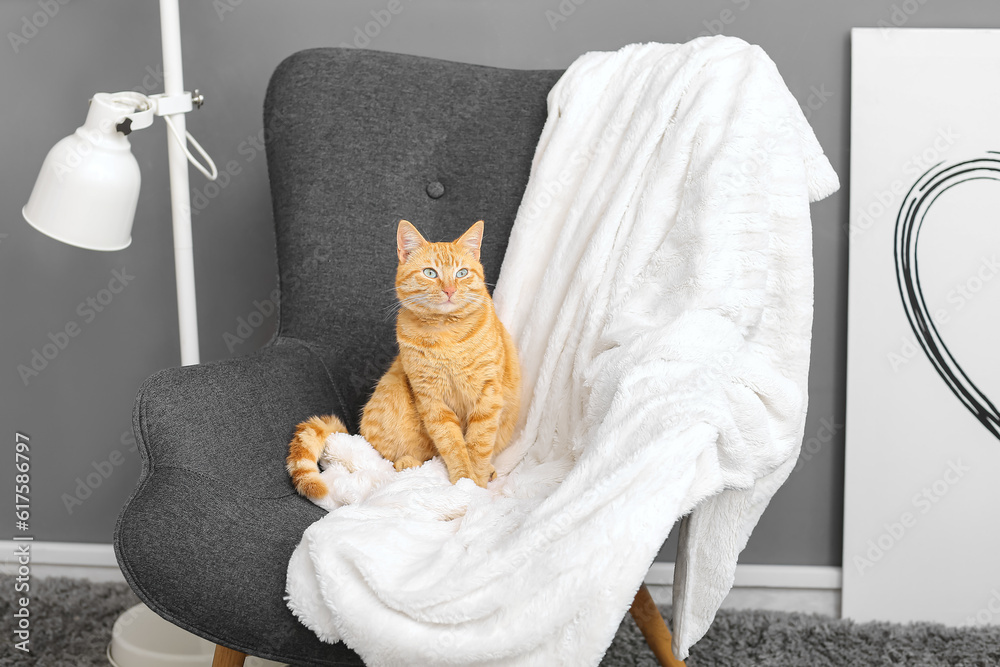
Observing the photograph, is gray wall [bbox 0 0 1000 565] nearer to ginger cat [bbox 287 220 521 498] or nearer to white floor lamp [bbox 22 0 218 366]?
white floor lamp [bbox 22 0 218 366]

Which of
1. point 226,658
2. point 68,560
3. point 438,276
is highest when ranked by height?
point 438,276

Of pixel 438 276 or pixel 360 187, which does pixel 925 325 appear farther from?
pixel 360 187

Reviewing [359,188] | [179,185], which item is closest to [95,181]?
[179,185]

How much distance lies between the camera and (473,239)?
1.25 m

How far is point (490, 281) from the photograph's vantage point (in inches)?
57.4

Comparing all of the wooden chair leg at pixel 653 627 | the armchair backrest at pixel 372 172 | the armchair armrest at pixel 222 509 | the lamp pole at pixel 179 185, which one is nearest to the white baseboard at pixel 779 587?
the wooden chair leg at pixel 653 627

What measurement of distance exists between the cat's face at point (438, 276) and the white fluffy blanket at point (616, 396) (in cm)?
16

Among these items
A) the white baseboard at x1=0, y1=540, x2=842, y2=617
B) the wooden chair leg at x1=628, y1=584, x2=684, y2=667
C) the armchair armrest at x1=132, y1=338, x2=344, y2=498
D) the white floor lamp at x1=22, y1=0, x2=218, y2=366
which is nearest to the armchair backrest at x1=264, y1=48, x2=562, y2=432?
the armchair armrest at x1=132, y1=338, x2=344, y2=498

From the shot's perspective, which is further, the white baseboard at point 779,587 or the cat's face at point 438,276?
the white baseboard at point 779,587

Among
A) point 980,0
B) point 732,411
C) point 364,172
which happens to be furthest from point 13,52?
point 980,0

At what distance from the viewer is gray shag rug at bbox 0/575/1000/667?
1503 millimetres

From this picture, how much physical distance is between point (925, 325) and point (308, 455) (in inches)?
49.7

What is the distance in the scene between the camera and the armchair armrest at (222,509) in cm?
86

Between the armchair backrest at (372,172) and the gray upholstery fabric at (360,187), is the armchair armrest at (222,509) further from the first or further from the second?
the armchair backrest at (372,172)
